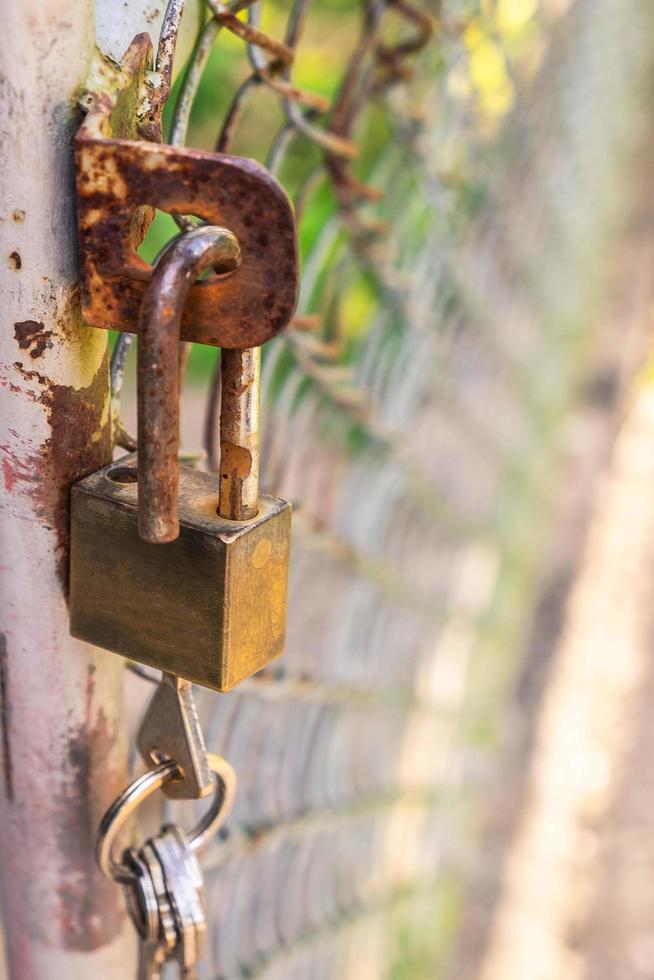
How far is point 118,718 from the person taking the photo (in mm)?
484

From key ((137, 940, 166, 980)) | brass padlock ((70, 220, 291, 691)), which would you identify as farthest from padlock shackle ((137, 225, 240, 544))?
key ((137, 940, 166, 980))

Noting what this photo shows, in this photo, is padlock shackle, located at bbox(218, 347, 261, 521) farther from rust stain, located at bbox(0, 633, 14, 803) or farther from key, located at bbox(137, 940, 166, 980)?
key, located at bbox(137, 940, 166, 980)

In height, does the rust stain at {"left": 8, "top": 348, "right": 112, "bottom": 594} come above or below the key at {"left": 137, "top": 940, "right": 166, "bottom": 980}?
above

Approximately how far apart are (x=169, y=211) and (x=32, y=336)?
69mm

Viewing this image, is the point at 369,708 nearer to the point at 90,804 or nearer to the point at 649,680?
the point at 90,804

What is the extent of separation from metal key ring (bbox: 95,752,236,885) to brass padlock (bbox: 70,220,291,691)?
2.8 inches

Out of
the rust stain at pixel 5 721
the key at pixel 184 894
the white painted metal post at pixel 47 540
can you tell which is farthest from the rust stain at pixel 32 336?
the key at pixel 184 894

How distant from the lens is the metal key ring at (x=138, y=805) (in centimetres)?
46

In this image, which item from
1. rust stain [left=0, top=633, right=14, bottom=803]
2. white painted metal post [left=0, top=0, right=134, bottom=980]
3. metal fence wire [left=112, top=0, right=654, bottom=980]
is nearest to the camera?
white painted metal post [left=0, top=0, right=134, bottom=980]

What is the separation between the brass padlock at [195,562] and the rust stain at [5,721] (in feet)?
0.12

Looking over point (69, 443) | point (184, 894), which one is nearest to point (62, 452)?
point (69, 443)

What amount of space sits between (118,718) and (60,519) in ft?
0.39

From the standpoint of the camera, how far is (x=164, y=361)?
0.34 metres

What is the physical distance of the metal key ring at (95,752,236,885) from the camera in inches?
18.1
